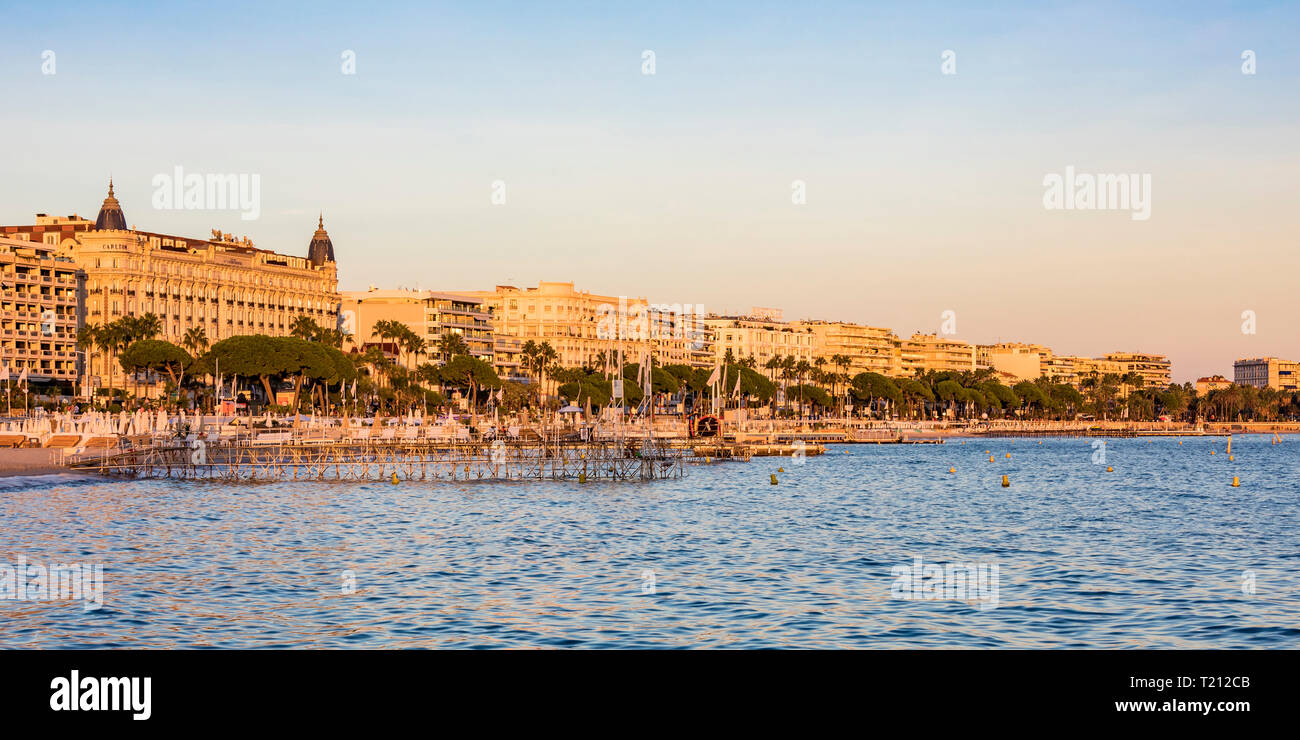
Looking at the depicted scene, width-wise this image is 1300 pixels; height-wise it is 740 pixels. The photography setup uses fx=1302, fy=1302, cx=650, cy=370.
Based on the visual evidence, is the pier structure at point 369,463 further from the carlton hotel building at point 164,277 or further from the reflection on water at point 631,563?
the carlton hotel building at point 164,277

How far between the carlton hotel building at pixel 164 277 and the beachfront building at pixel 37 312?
3.76m

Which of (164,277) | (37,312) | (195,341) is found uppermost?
(164,277)

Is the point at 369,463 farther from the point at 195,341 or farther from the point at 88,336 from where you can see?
the point at 195,341

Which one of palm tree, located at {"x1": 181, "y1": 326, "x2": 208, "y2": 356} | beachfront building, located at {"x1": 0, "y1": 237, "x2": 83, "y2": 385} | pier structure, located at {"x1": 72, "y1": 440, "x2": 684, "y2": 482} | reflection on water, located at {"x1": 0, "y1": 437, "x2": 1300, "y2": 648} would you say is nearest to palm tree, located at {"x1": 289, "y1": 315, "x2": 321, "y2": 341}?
palm tree, located at {"x1": 181, "y1": 326, "x2": 208, "y2": 356}

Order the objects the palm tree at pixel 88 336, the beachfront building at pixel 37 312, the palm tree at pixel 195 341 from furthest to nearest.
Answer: the palm tree at pixel 195 341 < the beachfront building at pixel 37 312 < the palm tree at pixel 88 336

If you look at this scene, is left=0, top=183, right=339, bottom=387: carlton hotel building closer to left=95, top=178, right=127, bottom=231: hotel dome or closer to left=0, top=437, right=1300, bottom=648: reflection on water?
left=95, top=178, right=127, bottom=231: hotel dome

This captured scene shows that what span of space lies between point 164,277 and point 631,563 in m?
151

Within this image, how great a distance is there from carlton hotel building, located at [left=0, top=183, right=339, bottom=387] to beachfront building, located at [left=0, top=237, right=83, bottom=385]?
12.4 feet

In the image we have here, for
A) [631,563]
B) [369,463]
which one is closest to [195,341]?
[369,463]

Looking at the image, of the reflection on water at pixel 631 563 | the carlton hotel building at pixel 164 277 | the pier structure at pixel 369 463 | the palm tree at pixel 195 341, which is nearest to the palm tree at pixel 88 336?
the carlton hotel building at pixel 164 277

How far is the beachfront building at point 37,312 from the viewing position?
15538 centimetres

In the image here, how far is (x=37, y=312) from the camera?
522ft

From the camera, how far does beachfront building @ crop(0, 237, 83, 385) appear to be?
155 metres
